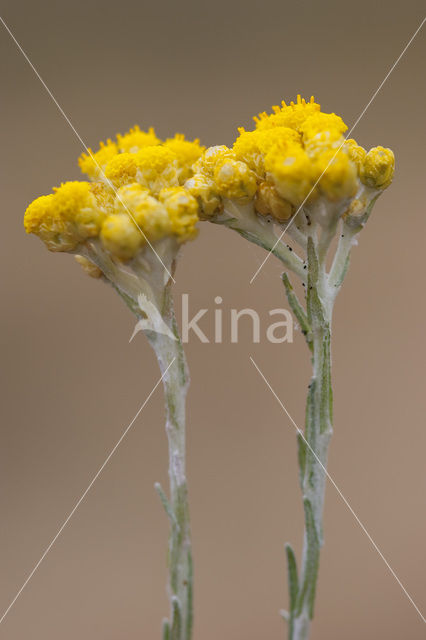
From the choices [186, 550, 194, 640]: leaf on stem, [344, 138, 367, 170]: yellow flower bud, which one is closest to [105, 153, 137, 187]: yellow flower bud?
[344, 138, 367, 170]: yellow flower bud

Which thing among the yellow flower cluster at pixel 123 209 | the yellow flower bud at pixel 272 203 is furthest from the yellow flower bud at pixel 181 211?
the yellow flower bud at pixel 272 203

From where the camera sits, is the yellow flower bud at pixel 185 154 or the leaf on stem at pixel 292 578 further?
the yellow flower bud at pixel 185 154

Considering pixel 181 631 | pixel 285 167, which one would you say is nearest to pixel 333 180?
pixel 285 167

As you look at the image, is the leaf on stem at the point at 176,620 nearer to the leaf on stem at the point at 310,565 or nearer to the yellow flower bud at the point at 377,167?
the leaf on stem at the point at 310,565

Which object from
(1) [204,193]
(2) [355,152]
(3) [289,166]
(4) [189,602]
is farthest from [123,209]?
(4) [189,602]

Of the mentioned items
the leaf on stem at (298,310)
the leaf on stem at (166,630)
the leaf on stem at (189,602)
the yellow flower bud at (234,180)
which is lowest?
the leaf on stem at (166,630)

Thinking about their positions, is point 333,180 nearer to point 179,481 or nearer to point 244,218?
point 244,218
